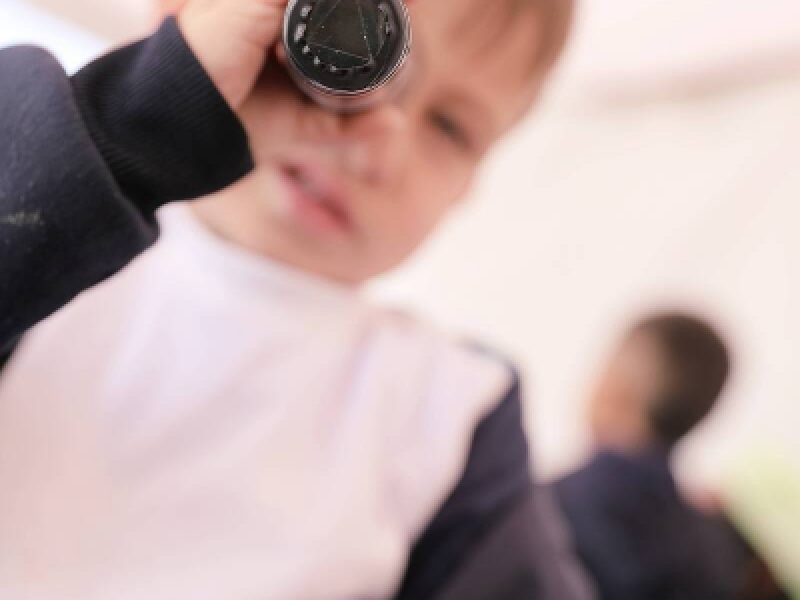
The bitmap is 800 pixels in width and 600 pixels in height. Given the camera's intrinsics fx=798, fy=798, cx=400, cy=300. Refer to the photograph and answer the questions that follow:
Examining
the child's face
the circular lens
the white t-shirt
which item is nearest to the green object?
the white t-shirt

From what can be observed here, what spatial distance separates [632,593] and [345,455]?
710 mm

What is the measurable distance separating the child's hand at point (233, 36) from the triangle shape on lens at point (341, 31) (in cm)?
2

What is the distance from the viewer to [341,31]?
295 millimetres

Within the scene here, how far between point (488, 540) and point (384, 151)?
0.27 metres

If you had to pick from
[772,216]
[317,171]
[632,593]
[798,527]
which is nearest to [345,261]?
[317,171]

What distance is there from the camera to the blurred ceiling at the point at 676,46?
46.1 inches

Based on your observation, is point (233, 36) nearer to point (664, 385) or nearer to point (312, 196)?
point (312, 196)

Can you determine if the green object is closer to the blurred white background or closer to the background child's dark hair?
the blurred white background

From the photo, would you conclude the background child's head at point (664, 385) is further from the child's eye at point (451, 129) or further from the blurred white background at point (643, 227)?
the child's eye at point (451, 129)

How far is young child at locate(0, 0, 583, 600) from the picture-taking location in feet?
1.39

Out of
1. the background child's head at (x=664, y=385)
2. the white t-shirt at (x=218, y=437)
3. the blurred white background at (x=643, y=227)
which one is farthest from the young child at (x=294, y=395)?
the blurred white background at (x=643, y=227)

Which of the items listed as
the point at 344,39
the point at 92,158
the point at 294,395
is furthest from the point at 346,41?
the point at 294,395

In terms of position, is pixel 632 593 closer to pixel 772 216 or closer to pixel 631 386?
pixel 631 386

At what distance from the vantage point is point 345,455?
52cm
